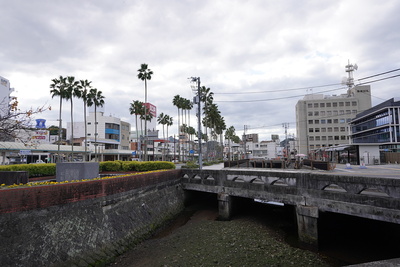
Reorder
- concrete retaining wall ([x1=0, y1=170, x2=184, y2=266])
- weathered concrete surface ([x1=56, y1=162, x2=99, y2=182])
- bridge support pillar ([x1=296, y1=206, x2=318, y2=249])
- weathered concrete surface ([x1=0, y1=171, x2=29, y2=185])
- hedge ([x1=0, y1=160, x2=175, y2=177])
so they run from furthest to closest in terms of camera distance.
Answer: hedge ([x1=0, y1=160, x2=175, y2=177]) < weathered concrete surface ([x1=56, y1=162, x2=99, y2=182]) < weathered concrete surface ([x1=0, y1=171, x2=29, y2=185]) < bridge support pillar ([x1=296, y1=206, x2=318, y2=249]) < concrete retaining wall ([x1=0, y1=170, x2=184, y2=266])

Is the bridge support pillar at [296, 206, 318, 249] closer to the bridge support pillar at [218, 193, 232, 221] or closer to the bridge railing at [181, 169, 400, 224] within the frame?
the bridge railing at [181, 169, 400, 224]

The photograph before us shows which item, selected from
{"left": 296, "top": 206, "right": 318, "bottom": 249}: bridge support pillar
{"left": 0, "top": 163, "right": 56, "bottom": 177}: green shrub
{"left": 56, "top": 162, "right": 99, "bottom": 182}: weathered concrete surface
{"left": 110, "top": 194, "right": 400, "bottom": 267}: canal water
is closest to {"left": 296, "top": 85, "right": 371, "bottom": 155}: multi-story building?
{"left": 110, "top": 194, "right": 400, "bottom": 267}: canal water

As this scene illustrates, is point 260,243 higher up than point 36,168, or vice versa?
point 36,168

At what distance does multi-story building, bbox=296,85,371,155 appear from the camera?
9742cm

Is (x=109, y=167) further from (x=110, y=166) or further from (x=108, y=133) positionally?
(x=108, y=133)

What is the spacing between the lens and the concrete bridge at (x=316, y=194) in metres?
10.7

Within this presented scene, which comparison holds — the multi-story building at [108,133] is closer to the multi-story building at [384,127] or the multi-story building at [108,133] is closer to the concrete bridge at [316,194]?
the concrete bridge at [316,194]

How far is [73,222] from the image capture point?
34.4ft

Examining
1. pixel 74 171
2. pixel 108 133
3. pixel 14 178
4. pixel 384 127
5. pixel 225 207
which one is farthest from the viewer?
pixel 108 133

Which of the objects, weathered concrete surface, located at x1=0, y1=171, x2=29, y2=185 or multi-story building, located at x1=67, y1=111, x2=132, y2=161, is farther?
multi-story building, located at x1=67, y1=111, x2=132, y2=161

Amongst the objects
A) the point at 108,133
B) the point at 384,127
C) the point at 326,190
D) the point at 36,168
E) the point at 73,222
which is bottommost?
the point at 73,222

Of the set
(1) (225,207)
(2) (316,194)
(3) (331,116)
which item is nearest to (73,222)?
(1) (225,207)

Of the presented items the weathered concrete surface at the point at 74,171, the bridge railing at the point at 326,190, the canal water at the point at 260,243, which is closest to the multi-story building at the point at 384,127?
the canal water at the point at 260,243

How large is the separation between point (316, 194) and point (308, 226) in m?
1.83
